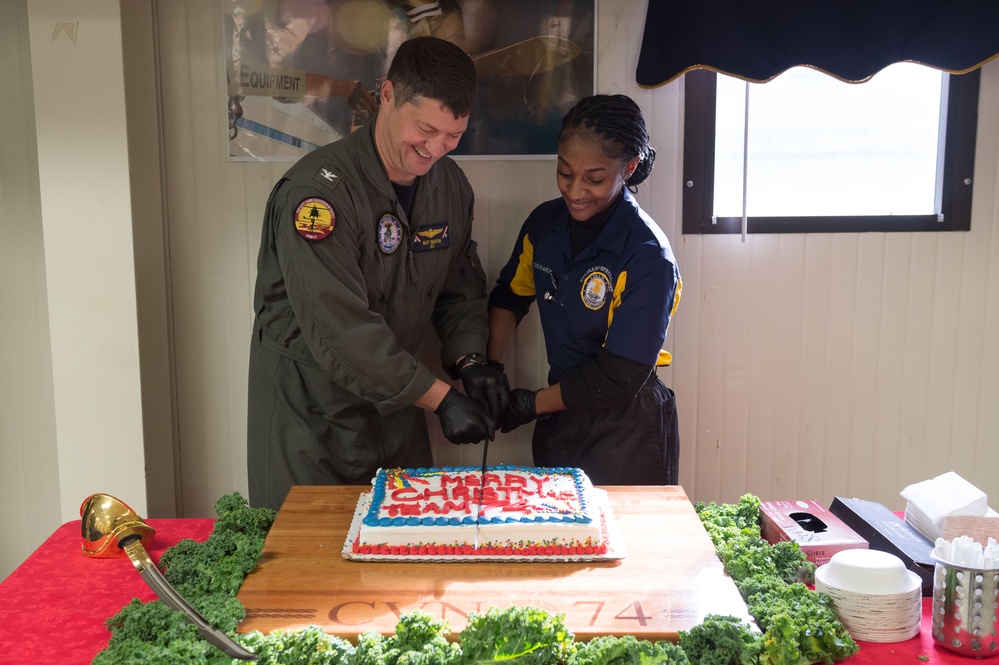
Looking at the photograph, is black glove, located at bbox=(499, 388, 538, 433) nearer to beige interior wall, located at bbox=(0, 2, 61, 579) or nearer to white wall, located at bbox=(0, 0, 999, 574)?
white wall, located at bbox=(0, 0, 999, 574)

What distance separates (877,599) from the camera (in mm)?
1487

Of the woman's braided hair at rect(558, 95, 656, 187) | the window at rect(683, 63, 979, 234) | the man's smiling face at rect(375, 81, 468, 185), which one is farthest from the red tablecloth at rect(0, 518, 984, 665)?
the window at rect(683, 63, 979, 234)

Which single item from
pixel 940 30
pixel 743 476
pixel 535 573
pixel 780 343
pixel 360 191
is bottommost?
pixel 743 476

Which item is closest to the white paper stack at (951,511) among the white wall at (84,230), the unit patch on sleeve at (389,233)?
the unit patch on sleeve at (389,233)

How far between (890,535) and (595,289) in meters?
0.99

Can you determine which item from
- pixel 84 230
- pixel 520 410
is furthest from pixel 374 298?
pixel 84 230

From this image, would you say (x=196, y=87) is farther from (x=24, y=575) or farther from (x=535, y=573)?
(x=535, y=573)

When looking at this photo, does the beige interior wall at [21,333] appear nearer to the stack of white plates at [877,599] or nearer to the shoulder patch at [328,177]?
A: the shoulder patch at [328,177]

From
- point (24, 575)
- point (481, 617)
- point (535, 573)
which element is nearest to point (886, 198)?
point (535, 573)

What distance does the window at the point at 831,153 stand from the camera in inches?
114

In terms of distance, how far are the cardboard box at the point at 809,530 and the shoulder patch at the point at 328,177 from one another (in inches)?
50.3

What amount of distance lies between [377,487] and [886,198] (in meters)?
2.01

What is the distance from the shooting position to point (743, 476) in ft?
10.1

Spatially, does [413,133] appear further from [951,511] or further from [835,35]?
[951,511]
